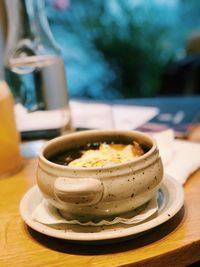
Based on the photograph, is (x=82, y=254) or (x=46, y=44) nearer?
(x=82, y=254)

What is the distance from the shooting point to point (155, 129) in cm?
93

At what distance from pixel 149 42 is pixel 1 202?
8.19ft

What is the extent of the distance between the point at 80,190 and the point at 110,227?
7 centimetres

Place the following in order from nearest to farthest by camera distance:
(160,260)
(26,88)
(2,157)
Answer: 1. (160,260)
2. (2,157)
3. (26,88)

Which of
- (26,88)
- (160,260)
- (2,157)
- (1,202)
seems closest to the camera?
(160,260)

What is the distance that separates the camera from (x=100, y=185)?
0.48 metres

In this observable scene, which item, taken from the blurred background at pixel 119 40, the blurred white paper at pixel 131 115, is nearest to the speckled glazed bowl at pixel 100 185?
the blurred white paper at pixel 131 115

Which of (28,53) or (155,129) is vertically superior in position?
(28,53)

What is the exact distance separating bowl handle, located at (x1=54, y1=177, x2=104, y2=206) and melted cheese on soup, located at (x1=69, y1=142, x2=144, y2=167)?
1.9 inches

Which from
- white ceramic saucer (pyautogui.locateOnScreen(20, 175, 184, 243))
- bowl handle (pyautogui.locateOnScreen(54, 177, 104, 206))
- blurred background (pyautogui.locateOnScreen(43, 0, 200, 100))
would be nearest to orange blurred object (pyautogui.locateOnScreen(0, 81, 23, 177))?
white ceramic saucer (pyautogui.locateOnScreen(20, 175, 184, 243))

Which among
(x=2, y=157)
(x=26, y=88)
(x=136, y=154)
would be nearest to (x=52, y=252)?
(x=136, y=154)

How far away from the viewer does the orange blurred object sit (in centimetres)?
74

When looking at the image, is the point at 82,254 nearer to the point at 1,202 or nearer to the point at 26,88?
the point at 1,202

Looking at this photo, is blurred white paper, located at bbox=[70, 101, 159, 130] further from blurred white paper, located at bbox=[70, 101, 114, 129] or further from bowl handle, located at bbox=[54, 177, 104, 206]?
bowl handle, located at bbox=[54, 177, 104, 206]
